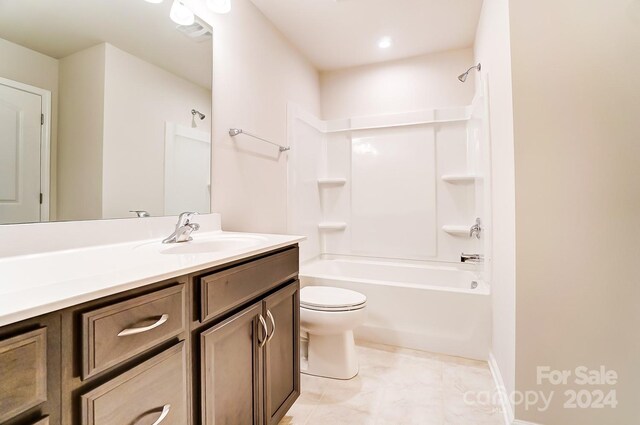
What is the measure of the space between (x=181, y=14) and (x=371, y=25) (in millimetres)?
1494

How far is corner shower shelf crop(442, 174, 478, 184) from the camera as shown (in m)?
2.54

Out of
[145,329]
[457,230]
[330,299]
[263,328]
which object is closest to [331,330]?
[330,299]

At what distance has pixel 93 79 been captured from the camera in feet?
3.49

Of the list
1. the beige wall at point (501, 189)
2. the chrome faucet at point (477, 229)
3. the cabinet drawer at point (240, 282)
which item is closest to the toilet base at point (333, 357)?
the cabinet drawer at point (240, 282)

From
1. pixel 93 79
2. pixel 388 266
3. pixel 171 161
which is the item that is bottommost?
pixel 388 266

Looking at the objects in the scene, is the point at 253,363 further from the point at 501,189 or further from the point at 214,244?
the point at 501,189

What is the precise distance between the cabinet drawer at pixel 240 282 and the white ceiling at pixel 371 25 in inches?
73.7

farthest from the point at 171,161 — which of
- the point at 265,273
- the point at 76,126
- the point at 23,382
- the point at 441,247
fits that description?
the point at 441,247

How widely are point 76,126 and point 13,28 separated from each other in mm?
313

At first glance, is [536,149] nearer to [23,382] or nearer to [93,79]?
[23,382]

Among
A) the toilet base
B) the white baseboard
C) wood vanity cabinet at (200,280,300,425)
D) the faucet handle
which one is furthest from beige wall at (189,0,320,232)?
→ the white baseboard

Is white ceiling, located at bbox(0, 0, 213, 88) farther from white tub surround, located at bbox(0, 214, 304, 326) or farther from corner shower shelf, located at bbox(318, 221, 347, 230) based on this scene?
corner shower shelf, located at bbox(318, 221, 347, 230)

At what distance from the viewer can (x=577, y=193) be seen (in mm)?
1173

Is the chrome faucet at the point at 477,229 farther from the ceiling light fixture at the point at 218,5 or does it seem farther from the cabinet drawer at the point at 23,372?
the cabinet drawer at the point at 23,372
